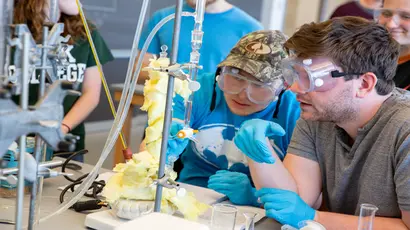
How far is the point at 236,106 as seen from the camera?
188 centimetres

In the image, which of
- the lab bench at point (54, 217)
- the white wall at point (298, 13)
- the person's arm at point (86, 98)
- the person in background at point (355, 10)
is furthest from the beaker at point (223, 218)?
the white wall at point (298, 13)

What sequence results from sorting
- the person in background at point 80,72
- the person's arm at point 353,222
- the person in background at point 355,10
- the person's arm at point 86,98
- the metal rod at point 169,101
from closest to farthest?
the metal rod at point 169,101 → the person's arm at point 353,222 → the person in background at point 80,72 → the person's arm at point 86,98 → the person in background at point 355,10

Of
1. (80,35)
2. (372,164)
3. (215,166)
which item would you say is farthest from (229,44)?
(372,164)

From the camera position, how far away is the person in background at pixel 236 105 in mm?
1790

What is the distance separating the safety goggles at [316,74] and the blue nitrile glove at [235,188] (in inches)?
13.4

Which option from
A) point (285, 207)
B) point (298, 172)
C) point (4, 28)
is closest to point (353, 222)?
point (285, 207)

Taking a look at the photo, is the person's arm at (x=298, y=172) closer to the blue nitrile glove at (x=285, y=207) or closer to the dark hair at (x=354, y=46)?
the blue nitrile glove at (x=285, y=207)

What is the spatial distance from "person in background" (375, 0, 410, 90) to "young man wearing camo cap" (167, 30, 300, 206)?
19.3 inches

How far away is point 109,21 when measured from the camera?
442cm

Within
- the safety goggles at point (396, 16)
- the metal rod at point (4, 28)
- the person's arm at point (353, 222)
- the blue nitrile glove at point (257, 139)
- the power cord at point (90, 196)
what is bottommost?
the power cord at point (90, 196)

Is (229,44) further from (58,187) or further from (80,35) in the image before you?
(58,187)

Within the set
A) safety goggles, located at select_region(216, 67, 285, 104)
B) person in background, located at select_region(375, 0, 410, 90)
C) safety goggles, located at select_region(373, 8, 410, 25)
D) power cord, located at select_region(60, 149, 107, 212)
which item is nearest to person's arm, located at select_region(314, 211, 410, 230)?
safety goggles, located at select_region(216, 67, 285, 104)

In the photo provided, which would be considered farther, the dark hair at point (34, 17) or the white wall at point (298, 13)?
the white wall at point (298, 13)

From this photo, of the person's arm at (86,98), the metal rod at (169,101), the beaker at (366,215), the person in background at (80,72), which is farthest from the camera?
the person's arm at (86,98)
